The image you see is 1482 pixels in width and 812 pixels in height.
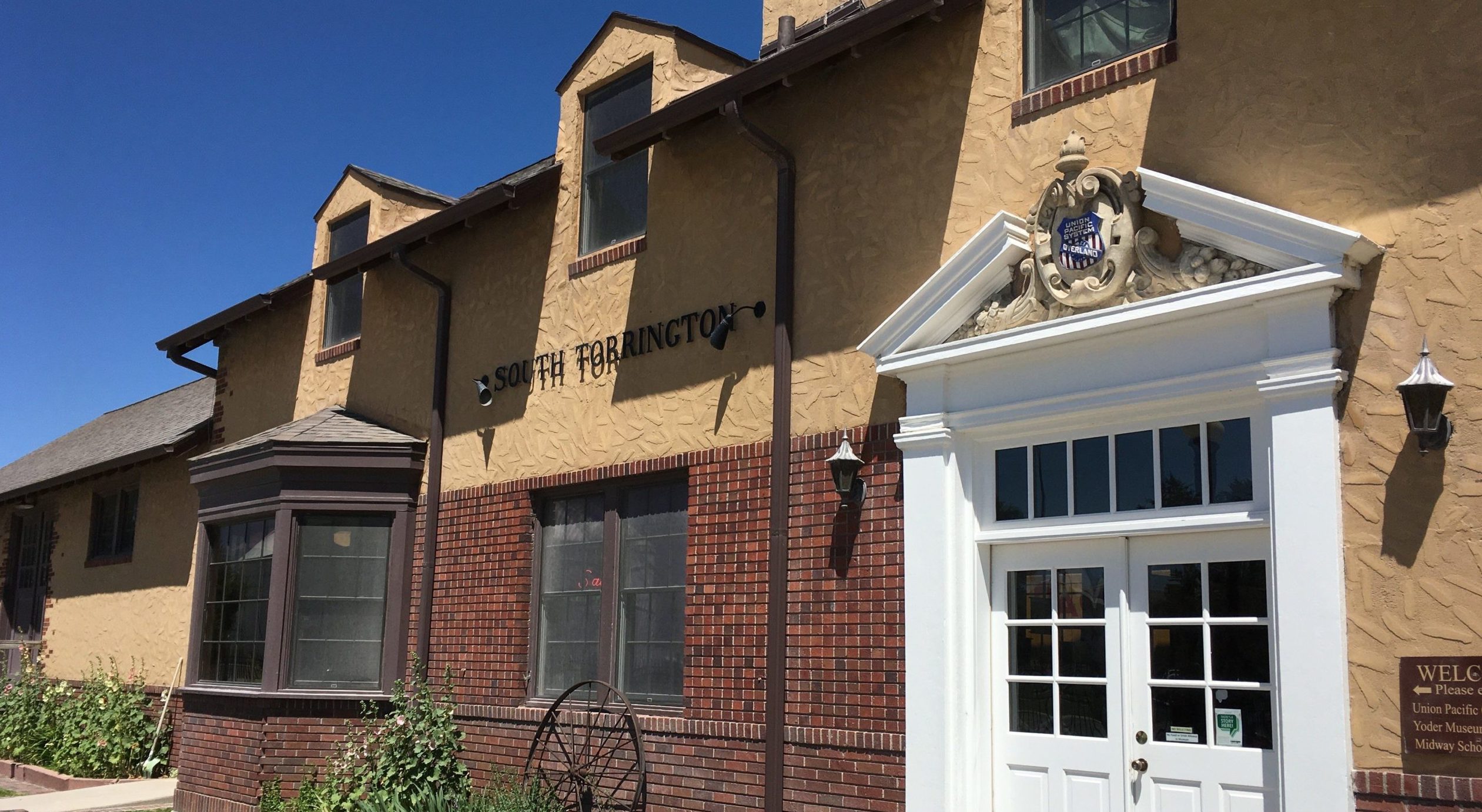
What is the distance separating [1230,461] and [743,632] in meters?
3.68

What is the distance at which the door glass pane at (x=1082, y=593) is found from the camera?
7.27 metres

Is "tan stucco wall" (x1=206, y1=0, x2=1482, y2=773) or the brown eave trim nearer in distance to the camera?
"tan stucco wall" (x1=206, y1=0, x2=1482, y2=773)

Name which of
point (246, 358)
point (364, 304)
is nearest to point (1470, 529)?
point (364, 304)

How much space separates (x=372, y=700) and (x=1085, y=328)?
27.3 feet

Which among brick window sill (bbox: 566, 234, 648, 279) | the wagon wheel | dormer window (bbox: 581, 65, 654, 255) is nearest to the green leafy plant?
the wagon wheel

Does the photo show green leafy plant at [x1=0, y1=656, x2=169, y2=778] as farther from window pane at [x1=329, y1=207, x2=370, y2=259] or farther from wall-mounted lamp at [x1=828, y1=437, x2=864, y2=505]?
wall-mounted lamp at [x1=828, y1=437, x2=864, y2=505]

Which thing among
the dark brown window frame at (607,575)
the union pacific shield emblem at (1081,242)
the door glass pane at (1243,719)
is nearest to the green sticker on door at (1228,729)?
the door glass pane at (1243,719)

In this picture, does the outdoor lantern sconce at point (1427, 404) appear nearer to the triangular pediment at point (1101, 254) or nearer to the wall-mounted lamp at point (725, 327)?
the triangular pediment at point (1101, 254)

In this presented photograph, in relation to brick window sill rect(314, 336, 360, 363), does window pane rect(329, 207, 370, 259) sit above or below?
above

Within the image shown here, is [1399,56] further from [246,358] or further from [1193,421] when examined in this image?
[246,358]

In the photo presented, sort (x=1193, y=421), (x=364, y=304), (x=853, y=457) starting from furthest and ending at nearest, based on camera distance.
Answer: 1. (x=364, y=304)
2. (x=853, y=457)
3. (x=1193, y=421)

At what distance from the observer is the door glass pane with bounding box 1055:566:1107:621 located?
23.9 feet

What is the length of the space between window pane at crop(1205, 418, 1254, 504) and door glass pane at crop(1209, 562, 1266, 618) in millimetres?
340

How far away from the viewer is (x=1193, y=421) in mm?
6953
